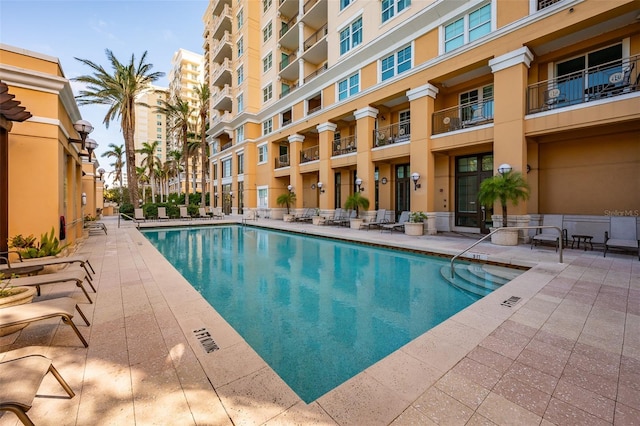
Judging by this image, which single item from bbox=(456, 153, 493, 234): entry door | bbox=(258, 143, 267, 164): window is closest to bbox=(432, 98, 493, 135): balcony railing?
bbox=(456, 153, 493, 234): entry door

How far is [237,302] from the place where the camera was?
5652mm

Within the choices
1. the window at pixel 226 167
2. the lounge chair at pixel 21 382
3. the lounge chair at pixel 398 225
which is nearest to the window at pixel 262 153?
the window at pixel 226 167

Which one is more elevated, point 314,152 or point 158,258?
point 314,152

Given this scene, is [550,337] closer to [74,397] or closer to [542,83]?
[74,397]

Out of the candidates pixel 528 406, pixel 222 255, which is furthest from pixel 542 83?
pixel 222 255

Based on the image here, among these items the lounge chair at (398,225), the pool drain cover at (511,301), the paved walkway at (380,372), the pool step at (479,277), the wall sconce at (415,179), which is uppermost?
the wall sconce at (415,179)

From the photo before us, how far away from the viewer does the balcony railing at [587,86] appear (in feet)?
28.7

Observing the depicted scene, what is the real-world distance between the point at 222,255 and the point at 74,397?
26.7ft

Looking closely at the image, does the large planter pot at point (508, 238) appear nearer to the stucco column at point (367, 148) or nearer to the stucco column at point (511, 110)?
the stucco column at point (511, 110)

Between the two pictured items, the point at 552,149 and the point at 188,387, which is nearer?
the point at 188,387

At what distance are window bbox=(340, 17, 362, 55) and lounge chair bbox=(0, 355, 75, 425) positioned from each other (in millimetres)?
Result: 18560

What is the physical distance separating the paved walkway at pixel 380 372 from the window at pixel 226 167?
28.0m

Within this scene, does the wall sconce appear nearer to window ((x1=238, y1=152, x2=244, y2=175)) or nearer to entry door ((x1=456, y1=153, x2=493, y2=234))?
entry door ((x1=456, y1=153, x2=493, y2=234))

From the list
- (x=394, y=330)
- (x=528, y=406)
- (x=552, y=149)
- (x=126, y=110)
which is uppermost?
(x=126, y=110)
